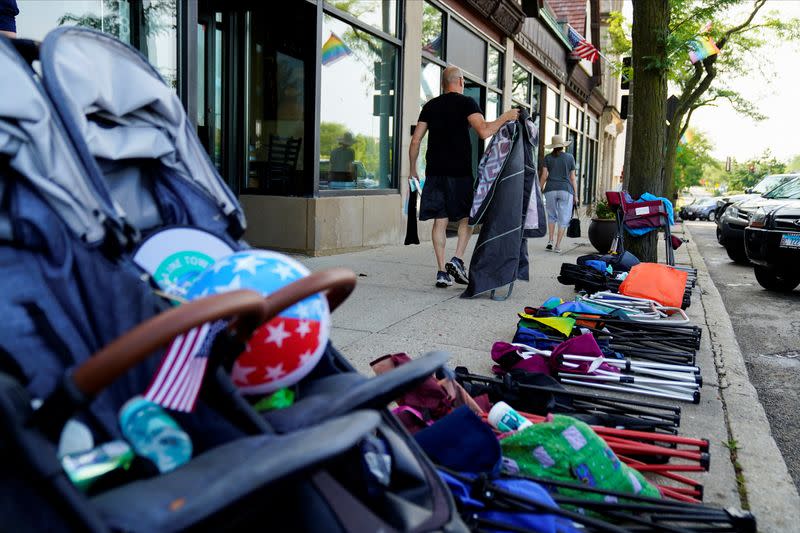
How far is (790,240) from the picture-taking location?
8359mm

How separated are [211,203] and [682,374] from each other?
2.86m

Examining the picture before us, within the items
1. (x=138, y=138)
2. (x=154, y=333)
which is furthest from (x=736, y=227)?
(x=154, y=333)

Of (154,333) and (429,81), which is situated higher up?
(429,81)

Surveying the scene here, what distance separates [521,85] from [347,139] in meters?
9.33

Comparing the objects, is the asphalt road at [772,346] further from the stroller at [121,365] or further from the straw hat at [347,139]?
the straw hat at [347,139]

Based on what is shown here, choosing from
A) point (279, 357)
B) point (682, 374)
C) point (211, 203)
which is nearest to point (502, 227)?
point (682, 374)

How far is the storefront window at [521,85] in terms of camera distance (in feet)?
56.6

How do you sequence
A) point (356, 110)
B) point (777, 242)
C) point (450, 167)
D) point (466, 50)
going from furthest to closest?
point (466, 50) → point (356, 110) → point (777, 242) → point (450, 167)

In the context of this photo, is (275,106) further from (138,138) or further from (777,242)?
(138,138)

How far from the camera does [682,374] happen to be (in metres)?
4.09

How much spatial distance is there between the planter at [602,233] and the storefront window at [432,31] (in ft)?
12.7

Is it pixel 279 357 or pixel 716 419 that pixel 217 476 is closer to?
pixel 279 357

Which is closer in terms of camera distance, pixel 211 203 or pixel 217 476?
pixel 217 476

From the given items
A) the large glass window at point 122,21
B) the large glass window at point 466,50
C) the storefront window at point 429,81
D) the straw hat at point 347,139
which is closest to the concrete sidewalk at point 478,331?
the straw hat at point 347,139
